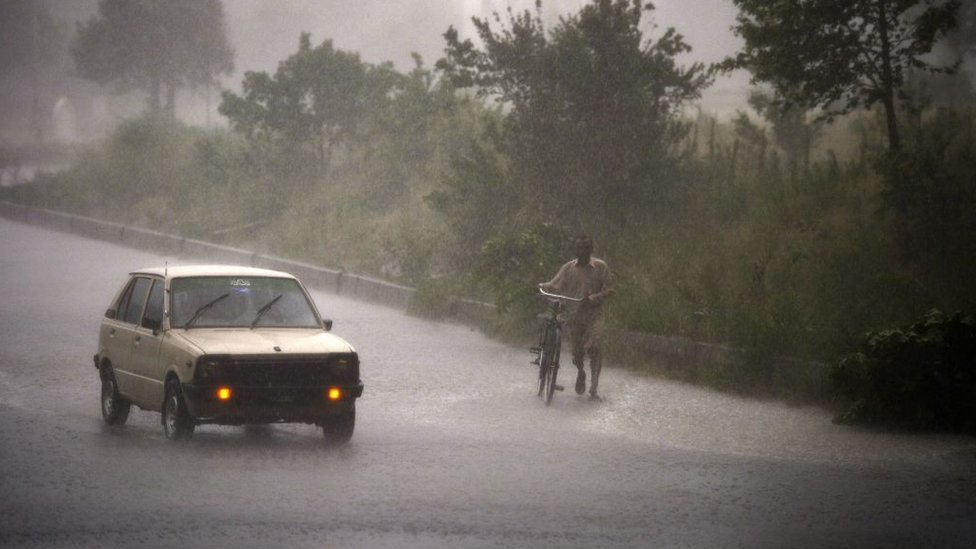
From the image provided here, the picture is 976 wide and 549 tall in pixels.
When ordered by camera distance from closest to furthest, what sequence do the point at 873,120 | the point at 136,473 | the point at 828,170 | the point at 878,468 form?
1. the point at 136,473
2. the point at 878,468
3. the point at 828,170
4. the point at 873,120

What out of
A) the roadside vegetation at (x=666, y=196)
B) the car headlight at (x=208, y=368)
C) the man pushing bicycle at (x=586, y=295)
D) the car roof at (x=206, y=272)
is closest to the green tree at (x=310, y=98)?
the roadside vegetation at (x=666, y=196)

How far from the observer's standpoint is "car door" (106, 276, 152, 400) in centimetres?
1159

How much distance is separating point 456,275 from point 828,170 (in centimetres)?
658

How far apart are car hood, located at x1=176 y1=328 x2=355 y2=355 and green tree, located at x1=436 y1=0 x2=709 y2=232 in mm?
11897

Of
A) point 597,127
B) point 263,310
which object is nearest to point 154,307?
point 263,310

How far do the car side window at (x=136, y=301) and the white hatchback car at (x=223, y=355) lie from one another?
0.04 feet

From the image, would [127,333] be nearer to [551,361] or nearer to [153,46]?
[551,361]

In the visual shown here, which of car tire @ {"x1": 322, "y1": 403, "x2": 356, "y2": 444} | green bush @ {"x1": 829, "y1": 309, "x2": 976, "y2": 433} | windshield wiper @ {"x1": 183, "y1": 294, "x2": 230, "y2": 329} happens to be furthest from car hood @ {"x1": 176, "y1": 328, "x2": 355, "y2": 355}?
green bush @ {"x1": 829, "y1": 309, "x2": 976, "y2": 433}

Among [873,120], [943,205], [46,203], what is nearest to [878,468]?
[943,205]

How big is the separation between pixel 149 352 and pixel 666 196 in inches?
527

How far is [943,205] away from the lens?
61.0 ft

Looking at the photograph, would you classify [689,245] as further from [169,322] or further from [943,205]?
[169,322]

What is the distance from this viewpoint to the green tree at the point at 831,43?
65.1 ft

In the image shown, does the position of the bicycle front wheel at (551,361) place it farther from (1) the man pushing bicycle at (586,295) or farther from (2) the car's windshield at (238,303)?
(2) the car's windshield at (238,303)
